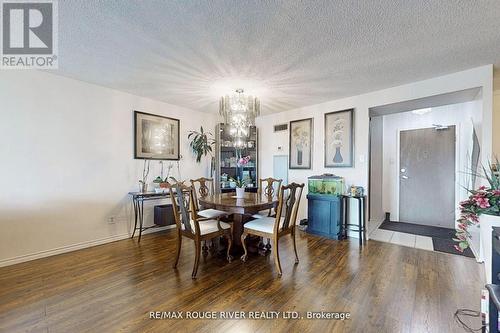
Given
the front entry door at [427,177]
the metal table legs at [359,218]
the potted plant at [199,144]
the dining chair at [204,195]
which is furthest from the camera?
the potted plant at [199,144]

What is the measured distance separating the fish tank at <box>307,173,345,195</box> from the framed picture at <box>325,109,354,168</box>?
287 mm

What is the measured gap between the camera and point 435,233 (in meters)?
3.76

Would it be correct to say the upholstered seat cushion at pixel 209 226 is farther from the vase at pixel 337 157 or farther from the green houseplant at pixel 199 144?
the vase at pixel 337 157

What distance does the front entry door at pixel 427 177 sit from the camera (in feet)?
13.4

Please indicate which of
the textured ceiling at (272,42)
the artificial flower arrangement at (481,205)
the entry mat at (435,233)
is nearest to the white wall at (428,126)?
the entry mat at (435,233)

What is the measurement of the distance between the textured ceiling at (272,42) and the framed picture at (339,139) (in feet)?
2.17

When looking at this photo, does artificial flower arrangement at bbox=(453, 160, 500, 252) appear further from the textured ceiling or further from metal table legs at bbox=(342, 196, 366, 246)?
metal table legs at bbox=(342, 196, 366, 246)

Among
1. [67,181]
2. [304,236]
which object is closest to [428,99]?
[304,236]

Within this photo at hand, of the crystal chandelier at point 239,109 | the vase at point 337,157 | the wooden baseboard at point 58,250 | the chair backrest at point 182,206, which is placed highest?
the crystal chandelier at point 239,109

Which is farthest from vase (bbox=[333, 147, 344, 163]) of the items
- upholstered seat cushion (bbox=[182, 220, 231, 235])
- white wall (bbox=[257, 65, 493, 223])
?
upholstered seat cushion (bbox=[182, 220, 231, 235])

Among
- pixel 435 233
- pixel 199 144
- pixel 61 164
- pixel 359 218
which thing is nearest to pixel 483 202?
pixel 359 218

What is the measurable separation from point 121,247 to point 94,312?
60.1 inches

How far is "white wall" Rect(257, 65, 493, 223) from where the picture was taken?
2596 millimetres

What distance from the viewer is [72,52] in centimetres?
229
